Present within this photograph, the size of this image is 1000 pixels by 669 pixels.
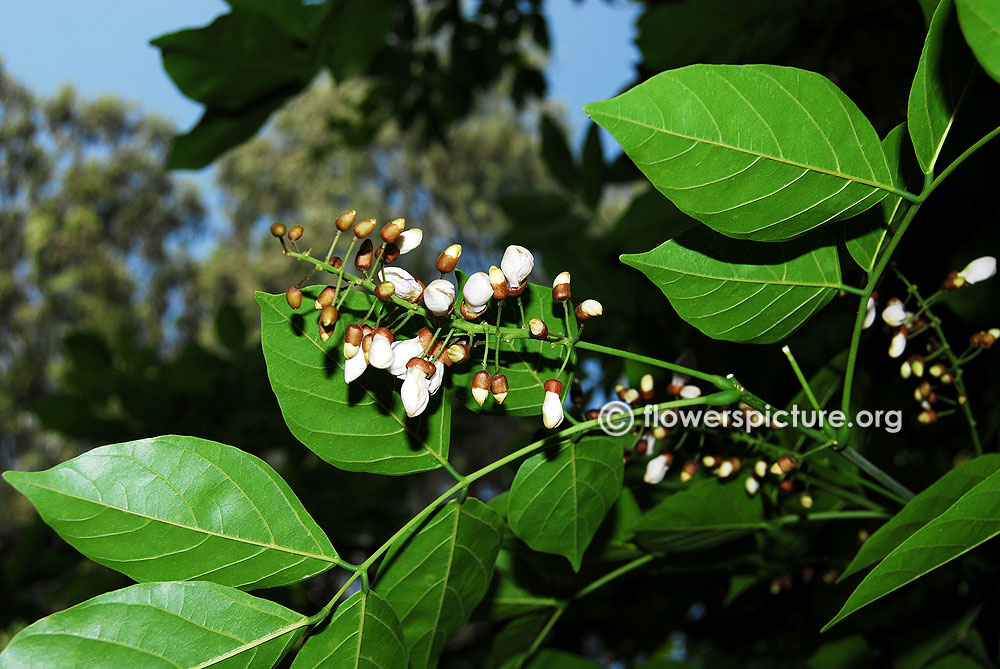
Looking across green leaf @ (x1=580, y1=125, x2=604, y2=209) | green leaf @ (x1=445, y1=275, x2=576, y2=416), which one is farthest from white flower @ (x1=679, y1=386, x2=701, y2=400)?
green leaf @ (x1=580, y1=125, x2=604, y2=209)

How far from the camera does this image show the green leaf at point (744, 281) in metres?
0.38

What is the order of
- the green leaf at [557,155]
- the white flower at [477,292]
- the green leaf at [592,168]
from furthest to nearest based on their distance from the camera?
the green leaf at [557,155] → the green leaf at [592,168] → the white flower at [477,292]

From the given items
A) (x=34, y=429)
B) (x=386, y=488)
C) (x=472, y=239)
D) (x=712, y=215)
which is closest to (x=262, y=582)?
(x=712, y=215)

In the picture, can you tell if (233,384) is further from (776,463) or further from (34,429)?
(34,429)

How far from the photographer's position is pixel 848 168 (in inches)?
13.4

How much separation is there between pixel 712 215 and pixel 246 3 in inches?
26.7

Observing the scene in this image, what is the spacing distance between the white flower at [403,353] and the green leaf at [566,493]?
0.33 feet

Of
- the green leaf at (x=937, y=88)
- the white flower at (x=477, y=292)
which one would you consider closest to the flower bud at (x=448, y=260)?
the white flower at (x=477, y=292)

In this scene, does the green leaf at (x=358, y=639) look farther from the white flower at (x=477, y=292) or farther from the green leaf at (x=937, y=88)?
the green leaf at (x=937, y=88)

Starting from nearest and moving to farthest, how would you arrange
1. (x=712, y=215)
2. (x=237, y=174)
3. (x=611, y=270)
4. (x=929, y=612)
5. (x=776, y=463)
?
(x=712, y=215) → (x=776, y=463) → (x=929, y=612) → (x=611, y=270) → (x=237, y=174)

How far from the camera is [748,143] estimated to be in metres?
0.32

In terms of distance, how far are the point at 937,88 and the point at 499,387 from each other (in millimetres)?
251

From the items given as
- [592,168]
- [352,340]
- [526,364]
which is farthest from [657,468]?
[592,168]

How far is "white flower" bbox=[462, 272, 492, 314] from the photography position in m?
0.37
